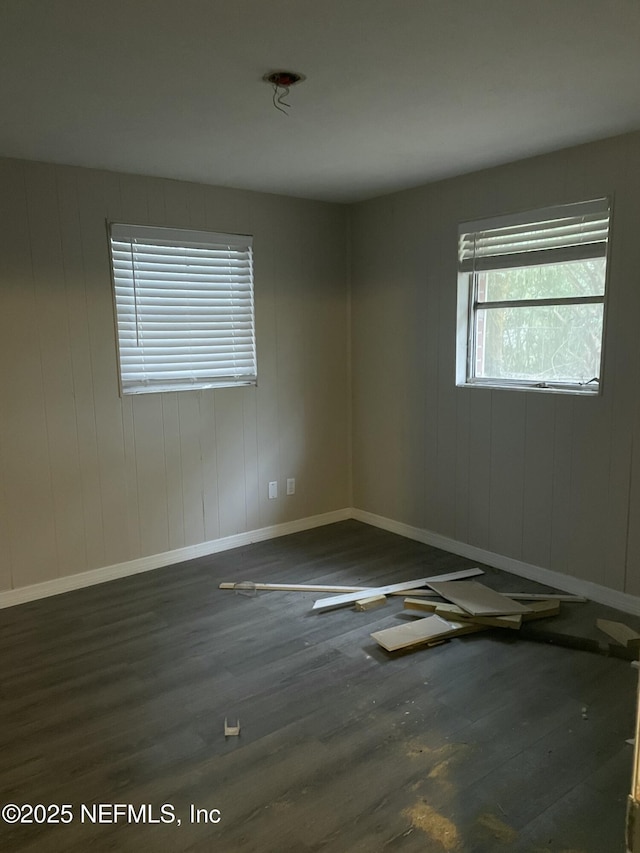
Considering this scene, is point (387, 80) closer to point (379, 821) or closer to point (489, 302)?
point (489, 302)

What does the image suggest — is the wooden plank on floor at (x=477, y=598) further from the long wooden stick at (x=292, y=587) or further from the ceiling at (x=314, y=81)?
the ceiling at (x=314, y=81)

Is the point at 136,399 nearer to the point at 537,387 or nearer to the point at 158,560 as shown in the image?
the point at 158,560

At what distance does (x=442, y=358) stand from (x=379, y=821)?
9.28 feet

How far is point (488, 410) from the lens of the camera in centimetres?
390

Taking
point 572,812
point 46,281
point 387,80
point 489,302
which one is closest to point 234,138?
point 387,80

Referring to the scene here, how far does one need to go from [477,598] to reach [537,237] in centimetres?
203

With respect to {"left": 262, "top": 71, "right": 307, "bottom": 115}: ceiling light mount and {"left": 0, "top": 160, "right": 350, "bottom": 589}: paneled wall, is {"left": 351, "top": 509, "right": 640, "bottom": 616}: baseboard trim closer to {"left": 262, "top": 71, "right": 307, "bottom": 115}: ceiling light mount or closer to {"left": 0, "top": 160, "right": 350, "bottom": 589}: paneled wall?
{"left": 0, "top": 160, "right": 350, "bottom": 589}: paneled wall

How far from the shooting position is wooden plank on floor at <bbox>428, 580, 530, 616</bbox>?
316 cm

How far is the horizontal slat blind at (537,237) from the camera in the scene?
331 cm

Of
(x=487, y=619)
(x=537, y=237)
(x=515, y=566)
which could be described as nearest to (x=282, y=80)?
(x=537, y=237)

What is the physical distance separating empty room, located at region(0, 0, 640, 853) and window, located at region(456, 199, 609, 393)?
0.02m

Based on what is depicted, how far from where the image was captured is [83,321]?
3.64 meters

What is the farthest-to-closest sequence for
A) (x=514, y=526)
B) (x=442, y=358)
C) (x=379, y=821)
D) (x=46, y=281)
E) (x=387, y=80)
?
(x=442, y=358), (x=514, y=526), (x=46, y=281), (x=387, y=80), (x=379, y=821)

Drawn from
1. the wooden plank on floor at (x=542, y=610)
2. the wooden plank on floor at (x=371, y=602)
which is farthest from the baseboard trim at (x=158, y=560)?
the wooden plank on floor at (x=542, y=610)
